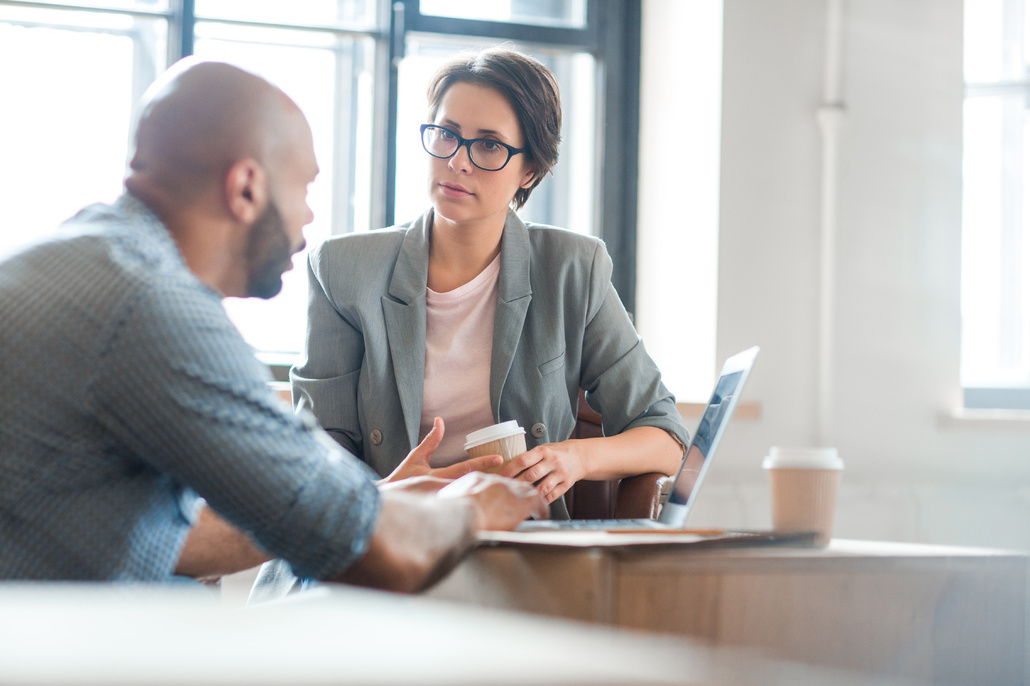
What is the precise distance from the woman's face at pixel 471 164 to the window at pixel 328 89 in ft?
2.97

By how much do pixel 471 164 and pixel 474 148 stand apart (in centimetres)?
4

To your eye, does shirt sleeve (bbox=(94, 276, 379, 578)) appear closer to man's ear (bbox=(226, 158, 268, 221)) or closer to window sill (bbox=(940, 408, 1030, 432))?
man's ear (bbox=(226, 158, 268, 221))

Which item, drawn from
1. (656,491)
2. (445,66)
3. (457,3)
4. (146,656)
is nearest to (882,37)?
(457,3)

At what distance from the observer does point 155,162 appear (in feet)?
3.07

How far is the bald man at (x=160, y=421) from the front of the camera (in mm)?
774

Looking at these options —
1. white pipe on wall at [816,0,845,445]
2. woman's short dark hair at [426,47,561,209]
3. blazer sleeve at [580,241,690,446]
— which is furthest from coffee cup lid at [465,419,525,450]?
white pipe on wall at [816,0,845,445]

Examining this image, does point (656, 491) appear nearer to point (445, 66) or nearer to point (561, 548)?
point (561, 548)

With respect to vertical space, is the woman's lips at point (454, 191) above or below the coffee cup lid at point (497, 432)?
above

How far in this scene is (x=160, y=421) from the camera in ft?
2.54

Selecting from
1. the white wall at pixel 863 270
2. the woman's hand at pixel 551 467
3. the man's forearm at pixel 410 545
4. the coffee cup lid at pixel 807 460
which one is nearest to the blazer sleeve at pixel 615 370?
the woman's hand at pixel 551 467

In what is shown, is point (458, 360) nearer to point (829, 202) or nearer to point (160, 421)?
point (160, 421)

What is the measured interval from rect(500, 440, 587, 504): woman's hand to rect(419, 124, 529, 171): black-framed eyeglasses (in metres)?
0.55

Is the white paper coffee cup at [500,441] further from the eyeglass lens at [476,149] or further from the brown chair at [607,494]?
the eyeglass lens at [476,149]

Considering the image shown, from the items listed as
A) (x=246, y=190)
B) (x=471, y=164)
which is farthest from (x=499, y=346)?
(x=246, y=190)
